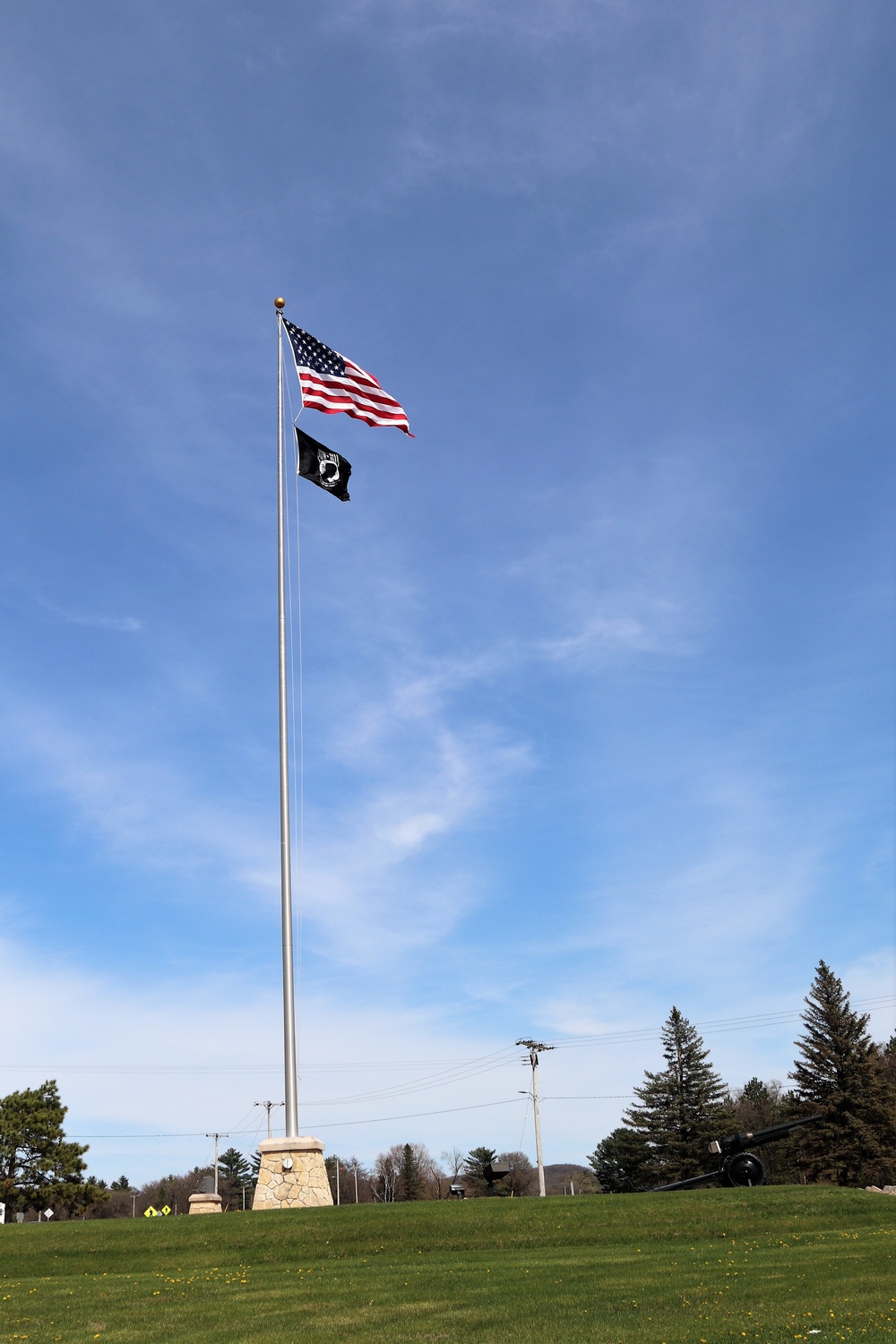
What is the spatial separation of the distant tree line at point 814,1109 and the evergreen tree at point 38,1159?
3071cm

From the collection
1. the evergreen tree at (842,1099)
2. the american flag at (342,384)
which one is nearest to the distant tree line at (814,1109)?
the evergreen tree at (842,1099)

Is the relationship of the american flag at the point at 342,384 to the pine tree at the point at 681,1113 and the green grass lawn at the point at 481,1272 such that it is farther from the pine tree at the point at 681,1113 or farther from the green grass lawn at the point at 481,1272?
the pine tree at the point at 681,1113

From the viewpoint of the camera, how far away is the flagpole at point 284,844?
21094 mm

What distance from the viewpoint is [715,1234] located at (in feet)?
58.9

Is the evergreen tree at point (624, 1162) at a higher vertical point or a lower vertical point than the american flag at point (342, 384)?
lower

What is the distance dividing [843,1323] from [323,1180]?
13.4 meters

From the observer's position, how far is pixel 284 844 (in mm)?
22906

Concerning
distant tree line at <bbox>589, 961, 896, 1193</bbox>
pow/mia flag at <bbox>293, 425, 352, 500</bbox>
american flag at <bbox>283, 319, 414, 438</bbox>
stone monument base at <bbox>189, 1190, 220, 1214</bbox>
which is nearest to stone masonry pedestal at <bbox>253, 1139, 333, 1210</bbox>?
stone monument base at <bbox>189, 1190, 220, 1214</bbox>

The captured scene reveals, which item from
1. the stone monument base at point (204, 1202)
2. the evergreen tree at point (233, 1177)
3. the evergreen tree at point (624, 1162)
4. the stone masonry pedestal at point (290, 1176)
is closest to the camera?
the stone masonry pedestal at point (290, 1176)

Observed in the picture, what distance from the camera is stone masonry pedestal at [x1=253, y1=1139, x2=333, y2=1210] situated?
20469 millimetres

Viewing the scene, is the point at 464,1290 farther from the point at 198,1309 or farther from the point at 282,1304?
the point at 198,1309

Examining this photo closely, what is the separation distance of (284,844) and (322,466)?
948 cm

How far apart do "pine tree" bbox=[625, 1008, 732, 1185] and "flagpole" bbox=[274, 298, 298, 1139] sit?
139 feet

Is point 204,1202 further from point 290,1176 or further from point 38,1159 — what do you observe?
point 38,1159
